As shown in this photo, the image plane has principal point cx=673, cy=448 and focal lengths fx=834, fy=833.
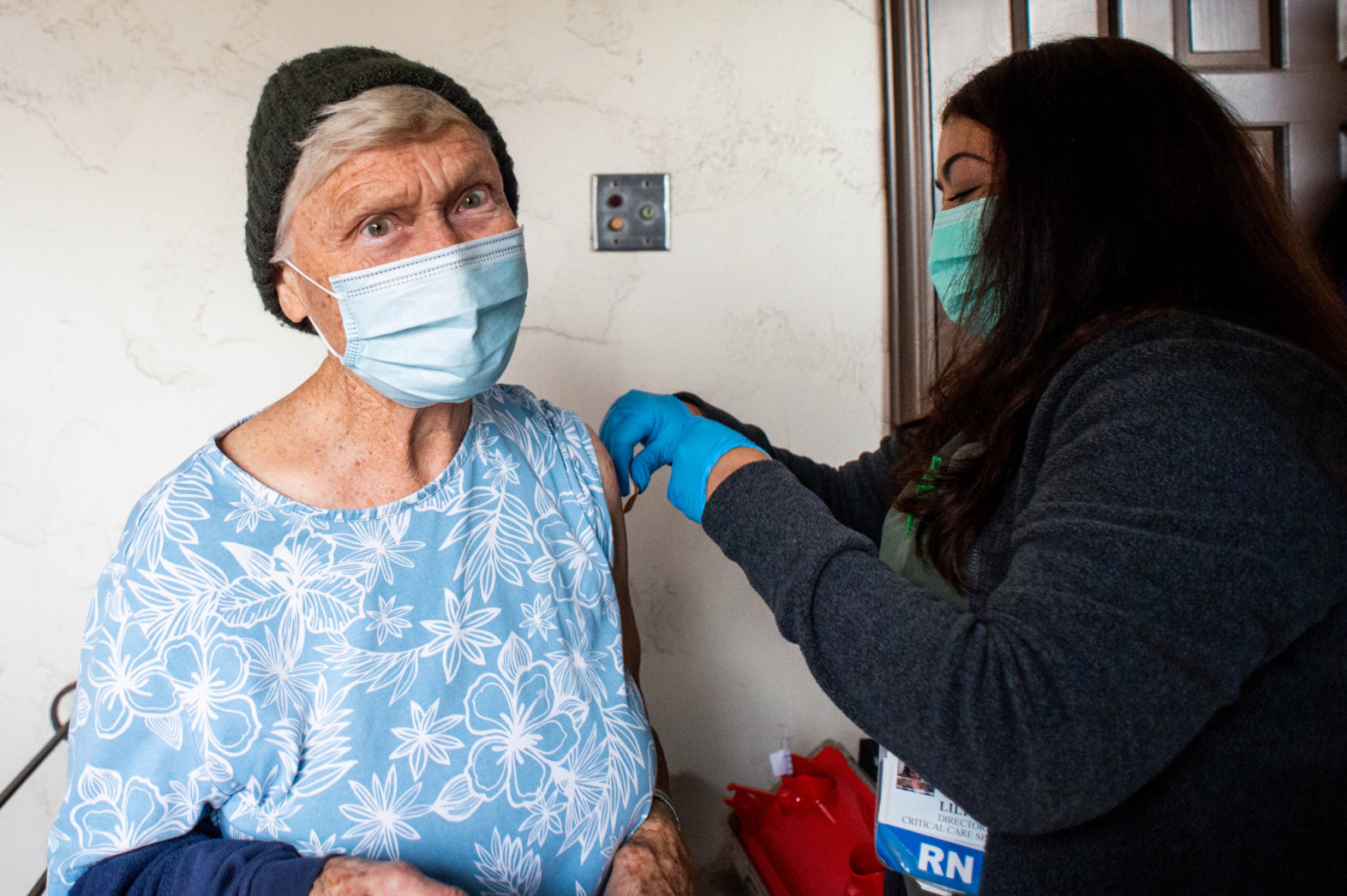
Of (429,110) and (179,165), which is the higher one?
(179,165)

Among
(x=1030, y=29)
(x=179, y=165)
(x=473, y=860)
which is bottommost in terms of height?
(x=473, y=860)

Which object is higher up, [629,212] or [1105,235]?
[629,212]

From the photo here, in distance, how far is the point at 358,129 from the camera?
0.93 m

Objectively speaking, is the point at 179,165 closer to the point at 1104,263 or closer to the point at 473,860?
the point at 473,860

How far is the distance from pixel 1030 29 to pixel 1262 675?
4.80 ft

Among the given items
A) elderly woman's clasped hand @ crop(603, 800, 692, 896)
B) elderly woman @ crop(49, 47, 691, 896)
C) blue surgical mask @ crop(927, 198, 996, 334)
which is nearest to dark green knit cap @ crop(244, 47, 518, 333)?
elderly woman @ crop(49, 47, 691, 896)

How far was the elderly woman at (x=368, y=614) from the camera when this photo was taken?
837 millimetres

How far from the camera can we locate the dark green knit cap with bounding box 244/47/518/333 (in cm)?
93

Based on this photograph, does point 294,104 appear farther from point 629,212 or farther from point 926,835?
point 926,835

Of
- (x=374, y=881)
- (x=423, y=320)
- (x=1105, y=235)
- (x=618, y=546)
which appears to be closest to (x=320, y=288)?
(x=423, y=320)

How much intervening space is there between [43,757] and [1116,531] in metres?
1.69

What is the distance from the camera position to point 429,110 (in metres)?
0.96

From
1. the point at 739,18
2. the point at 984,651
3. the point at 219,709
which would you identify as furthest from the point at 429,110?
the point at 739,18

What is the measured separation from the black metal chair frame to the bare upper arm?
85 centimetres
